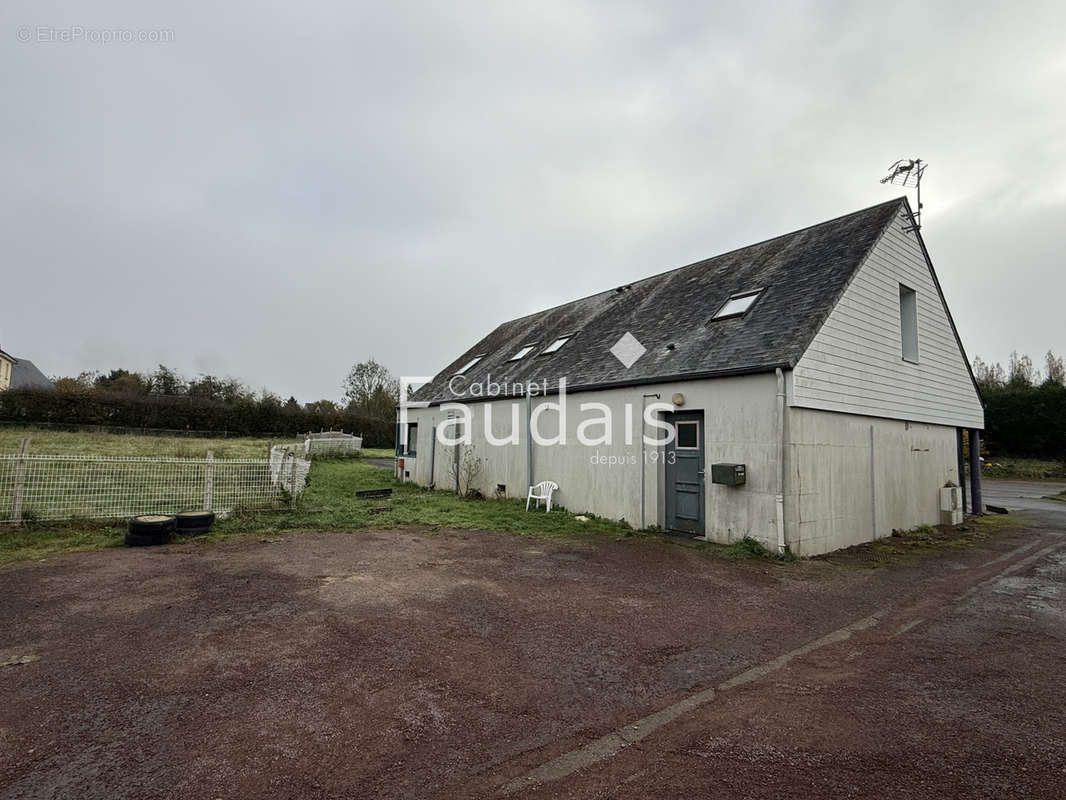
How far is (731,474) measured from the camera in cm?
820

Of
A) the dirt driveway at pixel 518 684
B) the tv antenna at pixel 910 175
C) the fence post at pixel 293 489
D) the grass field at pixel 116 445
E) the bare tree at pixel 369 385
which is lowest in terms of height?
the dirt driveway at pixel 518 684

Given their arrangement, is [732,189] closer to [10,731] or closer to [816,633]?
[816,633]

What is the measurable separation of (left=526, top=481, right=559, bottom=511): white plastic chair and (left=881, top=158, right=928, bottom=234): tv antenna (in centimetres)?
963

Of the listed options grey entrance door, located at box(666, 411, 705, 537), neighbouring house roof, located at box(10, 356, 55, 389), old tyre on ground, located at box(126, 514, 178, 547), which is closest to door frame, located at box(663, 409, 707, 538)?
grey entrance door, located at box(666, 411, 705, 537)

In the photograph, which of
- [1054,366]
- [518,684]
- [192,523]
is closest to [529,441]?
[192,523]

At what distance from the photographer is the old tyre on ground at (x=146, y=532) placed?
299 inches

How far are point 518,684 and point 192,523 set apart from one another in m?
7.53

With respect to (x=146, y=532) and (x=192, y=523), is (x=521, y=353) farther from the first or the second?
(x=146, y=532)

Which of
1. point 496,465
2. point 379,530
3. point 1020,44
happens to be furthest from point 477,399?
point 1020,44

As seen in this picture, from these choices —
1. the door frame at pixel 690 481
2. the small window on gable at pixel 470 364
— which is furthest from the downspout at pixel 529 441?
the small window on gable at pixel 470 364

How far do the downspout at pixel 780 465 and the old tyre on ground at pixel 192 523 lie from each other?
377 inches

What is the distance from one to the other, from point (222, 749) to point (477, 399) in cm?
1257

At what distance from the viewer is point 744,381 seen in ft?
27.8

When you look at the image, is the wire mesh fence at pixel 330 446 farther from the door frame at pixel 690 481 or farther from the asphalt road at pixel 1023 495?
the asphalt road at pixel 1023 495
